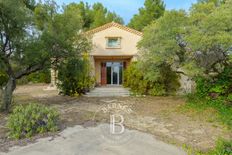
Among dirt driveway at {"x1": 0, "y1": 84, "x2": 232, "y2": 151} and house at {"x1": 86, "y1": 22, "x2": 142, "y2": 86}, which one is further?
house at {"x1": 86, "y1": 22, "x2": 142, "y2": 86}

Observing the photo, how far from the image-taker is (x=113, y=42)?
25922 mm

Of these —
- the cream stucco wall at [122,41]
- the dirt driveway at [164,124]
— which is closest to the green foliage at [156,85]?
the dirt driveway at [164,124]

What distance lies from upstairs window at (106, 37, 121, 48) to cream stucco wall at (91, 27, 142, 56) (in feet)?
0.96

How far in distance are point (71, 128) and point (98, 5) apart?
118ft

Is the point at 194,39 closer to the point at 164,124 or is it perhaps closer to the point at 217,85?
the point at 217,85

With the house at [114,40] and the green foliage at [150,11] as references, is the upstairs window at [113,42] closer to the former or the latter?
the house at [114,40]

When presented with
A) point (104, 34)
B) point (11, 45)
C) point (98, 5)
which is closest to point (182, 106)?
point (11, 45)

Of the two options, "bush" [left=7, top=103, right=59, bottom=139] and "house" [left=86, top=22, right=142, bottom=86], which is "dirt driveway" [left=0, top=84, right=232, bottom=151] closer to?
"bush" [left=7, top=103, right=59, bottom=139]

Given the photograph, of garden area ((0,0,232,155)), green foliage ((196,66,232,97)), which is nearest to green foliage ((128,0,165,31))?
garden area ((0,0,232,155))

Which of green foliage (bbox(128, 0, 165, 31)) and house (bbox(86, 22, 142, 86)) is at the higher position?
green foliage (bbox(128, 0, 165, 31))

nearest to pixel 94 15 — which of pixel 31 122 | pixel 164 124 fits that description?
pixel 164 124

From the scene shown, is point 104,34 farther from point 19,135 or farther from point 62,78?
point 19,135

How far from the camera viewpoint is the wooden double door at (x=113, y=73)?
1115 inches

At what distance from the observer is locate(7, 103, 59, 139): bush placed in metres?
8.49
